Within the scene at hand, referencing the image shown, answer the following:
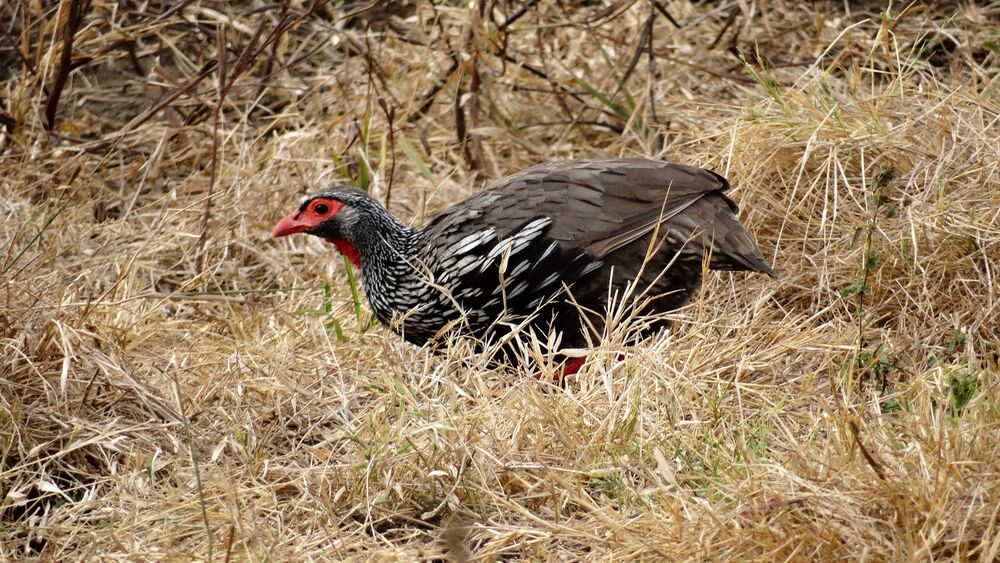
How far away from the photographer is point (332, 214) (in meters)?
4.63

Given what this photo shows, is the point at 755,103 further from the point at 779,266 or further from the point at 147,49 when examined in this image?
the point at 147,49

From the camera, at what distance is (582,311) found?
421cm

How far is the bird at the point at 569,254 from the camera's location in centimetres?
416

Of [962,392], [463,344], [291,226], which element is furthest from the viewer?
[291,226]

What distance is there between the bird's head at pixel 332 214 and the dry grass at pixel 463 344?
0.33 metres

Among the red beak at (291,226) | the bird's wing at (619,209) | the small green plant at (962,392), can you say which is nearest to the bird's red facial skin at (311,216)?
the red beak at (291,226)

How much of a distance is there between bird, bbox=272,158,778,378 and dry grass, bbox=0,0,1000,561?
0.56ft

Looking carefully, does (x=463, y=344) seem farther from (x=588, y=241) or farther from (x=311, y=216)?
(x=311, y=216)

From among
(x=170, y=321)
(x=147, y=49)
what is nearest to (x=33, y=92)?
(x=147, y=49)

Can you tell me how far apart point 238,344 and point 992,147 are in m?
2.79

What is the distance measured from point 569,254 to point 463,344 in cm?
53

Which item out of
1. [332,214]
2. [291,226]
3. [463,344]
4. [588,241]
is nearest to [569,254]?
[588,241]

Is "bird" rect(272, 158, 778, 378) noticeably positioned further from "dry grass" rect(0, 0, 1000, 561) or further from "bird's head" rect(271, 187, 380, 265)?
"bird's head" rect(271, 187, 380, 265)

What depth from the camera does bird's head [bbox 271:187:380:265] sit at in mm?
4613
